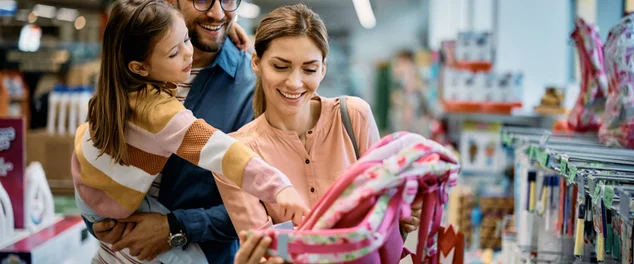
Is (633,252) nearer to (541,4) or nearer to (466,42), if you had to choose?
(466,42)

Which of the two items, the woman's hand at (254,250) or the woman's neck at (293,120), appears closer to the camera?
the woman's hand at (254,250)

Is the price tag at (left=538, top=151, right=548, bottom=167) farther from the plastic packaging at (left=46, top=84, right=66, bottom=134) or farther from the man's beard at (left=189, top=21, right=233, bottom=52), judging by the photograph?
the plastic packaging at (left=46, top=84, right=66, bottom=134)

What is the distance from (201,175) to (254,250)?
924 millimetres

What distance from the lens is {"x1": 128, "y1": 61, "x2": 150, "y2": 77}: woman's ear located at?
88.4 inches

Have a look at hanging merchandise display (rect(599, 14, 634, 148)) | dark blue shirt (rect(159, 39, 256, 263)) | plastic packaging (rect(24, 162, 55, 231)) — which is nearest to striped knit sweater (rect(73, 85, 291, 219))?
dark blue shirt (rect(159, 39, 256, 263))

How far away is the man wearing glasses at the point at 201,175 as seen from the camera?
2.43 metres

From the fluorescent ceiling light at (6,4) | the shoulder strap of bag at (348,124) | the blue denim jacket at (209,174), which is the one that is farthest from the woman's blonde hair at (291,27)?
the fluorescent ceiling light at (6,4)

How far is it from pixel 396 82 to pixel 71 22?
26.1ft

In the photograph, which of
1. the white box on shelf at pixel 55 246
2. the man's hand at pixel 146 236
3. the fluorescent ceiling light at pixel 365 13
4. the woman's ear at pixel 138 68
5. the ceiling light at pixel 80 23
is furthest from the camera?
the fluorescent ceiling light at pixel 365 13

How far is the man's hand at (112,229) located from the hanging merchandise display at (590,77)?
2.15 meters

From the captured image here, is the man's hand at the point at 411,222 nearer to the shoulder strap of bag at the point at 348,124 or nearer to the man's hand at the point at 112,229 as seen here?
the shoulder strap of bag at the point at 348,124

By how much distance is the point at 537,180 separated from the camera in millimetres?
3023

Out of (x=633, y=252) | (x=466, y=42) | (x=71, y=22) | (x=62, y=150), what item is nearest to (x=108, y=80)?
(x=633, y=252)

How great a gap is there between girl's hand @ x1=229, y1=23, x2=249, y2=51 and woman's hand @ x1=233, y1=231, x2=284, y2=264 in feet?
4.17
